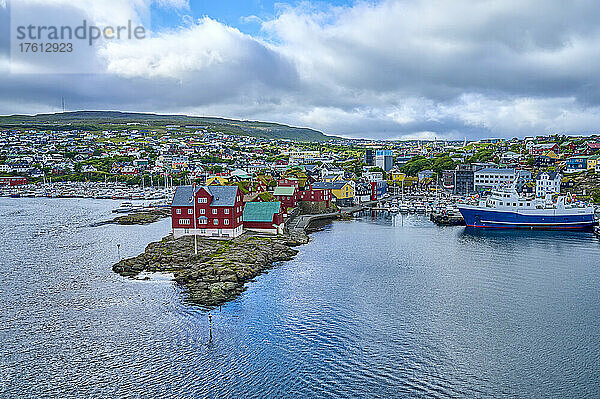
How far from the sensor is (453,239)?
33281 millimetres

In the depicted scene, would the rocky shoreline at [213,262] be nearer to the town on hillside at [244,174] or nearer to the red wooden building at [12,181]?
the town on hillside at [244,174]

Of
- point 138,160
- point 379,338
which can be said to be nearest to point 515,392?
point 379,338

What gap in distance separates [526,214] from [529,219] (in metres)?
0.49

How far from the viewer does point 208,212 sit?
93.2 feet

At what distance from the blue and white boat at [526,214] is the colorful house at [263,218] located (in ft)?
57.8

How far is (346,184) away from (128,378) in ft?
140

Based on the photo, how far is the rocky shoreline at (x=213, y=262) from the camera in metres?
18.6

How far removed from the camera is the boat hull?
3731 cm

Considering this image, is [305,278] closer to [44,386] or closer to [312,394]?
[312,394]

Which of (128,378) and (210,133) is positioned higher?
(210,133)

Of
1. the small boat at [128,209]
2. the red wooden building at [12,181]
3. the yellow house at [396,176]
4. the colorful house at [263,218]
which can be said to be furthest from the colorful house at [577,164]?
the red wooden building at [12,181]

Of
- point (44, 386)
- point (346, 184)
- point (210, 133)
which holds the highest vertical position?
point (210, 133)

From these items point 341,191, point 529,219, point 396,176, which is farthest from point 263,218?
point 396,176

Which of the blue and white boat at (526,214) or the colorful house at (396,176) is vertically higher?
the colorful house at (396,176)
